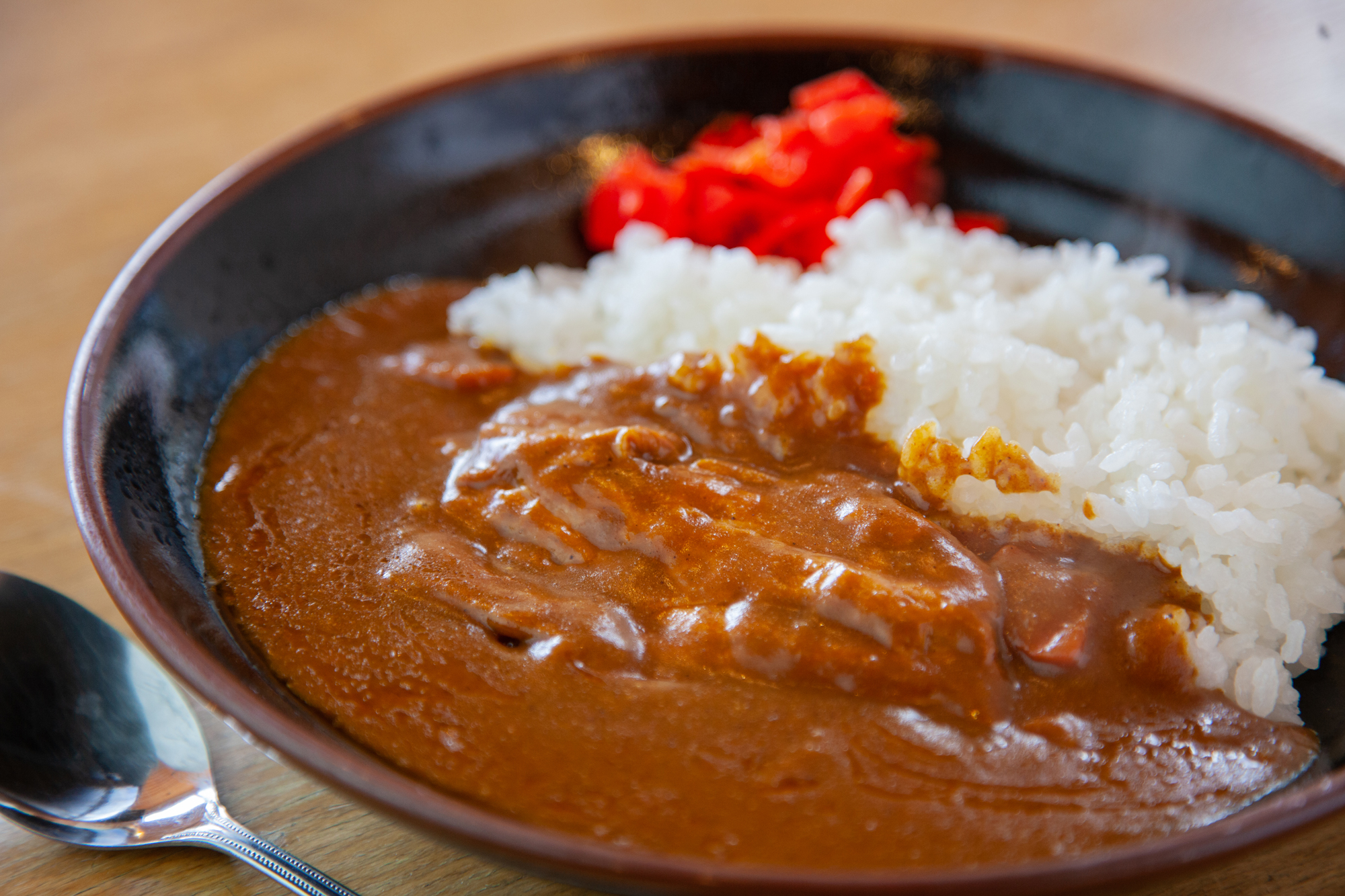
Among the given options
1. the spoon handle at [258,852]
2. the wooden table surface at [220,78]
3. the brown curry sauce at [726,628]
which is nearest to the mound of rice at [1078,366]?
the brown curry sauce at [726,628]

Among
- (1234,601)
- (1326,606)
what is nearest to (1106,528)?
(1234,601)

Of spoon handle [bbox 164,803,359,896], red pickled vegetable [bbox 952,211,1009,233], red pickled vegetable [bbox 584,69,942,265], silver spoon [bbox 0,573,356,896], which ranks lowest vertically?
spoon handle [bbox 164,803,359,896]

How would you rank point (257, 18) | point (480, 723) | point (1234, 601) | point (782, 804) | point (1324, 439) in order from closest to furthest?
point (782, 804), point (480, 723), point (1234, 601), point (1324, 439), point (257, 18)

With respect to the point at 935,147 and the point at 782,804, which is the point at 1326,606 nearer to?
the point at 782,804

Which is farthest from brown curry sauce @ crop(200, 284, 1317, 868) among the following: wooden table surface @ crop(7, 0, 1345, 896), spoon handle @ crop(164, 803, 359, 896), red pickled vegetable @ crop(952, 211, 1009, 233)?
red pickled vegetable @ crop(952, 211, 1009, 233)

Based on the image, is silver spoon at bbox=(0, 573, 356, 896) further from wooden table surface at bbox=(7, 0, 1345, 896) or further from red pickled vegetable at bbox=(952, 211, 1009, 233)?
red pickled vegetable at bbox=(952, 211, 1009, 233)

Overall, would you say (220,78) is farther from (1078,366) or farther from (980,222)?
(1078,366)
